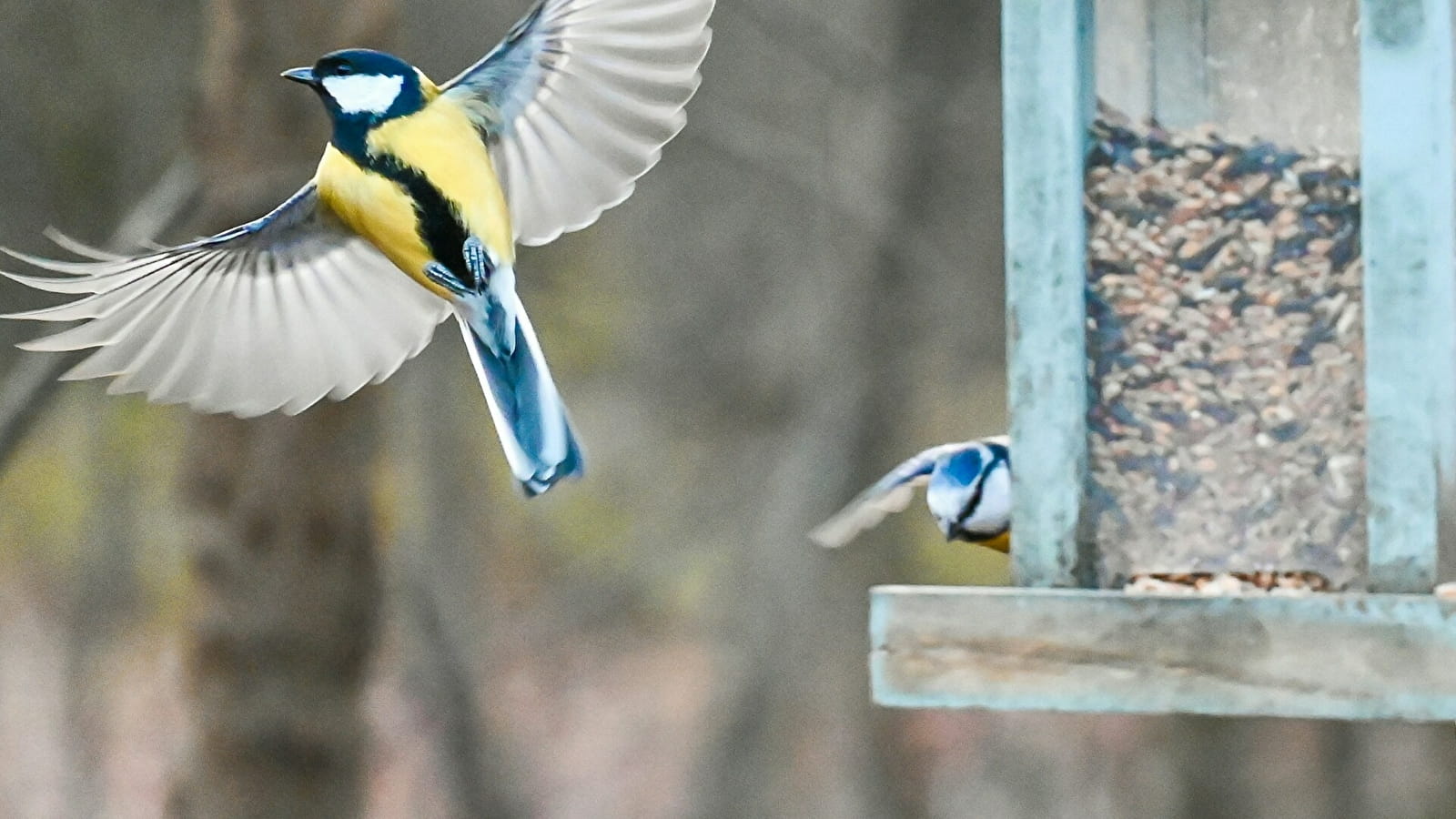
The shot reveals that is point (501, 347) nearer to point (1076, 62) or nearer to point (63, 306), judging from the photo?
point (63, 306)

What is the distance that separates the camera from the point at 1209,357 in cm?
236

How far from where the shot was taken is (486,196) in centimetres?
242

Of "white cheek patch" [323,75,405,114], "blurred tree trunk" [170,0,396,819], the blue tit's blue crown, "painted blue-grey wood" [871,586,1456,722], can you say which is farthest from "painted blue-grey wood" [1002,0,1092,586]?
"blurred tree trunk" [170,0,396,819]

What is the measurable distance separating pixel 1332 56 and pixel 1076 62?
1.00 ft

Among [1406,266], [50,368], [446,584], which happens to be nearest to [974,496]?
[1406,266]

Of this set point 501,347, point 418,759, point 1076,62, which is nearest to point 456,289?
point 501,347

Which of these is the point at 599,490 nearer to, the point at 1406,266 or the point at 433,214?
the point at 433,214

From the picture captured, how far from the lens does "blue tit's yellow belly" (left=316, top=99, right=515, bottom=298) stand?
2377mm

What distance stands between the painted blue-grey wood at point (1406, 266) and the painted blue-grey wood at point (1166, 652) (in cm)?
12

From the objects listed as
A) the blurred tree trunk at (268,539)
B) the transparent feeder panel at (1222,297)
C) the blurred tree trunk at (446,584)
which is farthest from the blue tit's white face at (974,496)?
the blurred tree trunk at (446,584)

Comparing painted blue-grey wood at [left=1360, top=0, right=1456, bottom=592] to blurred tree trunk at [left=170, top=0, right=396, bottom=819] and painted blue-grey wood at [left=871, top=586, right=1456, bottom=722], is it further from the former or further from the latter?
blurred tree trunk at [left=170, top=0, right=396, bottom=819]

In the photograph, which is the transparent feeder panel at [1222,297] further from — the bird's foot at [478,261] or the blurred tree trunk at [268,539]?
the blurred tree trunk at [268,539]

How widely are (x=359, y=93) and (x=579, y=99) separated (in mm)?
292

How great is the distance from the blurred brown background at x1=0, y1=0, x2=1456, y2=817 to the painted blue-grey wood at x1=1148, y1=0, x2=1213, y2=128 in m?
2.30
